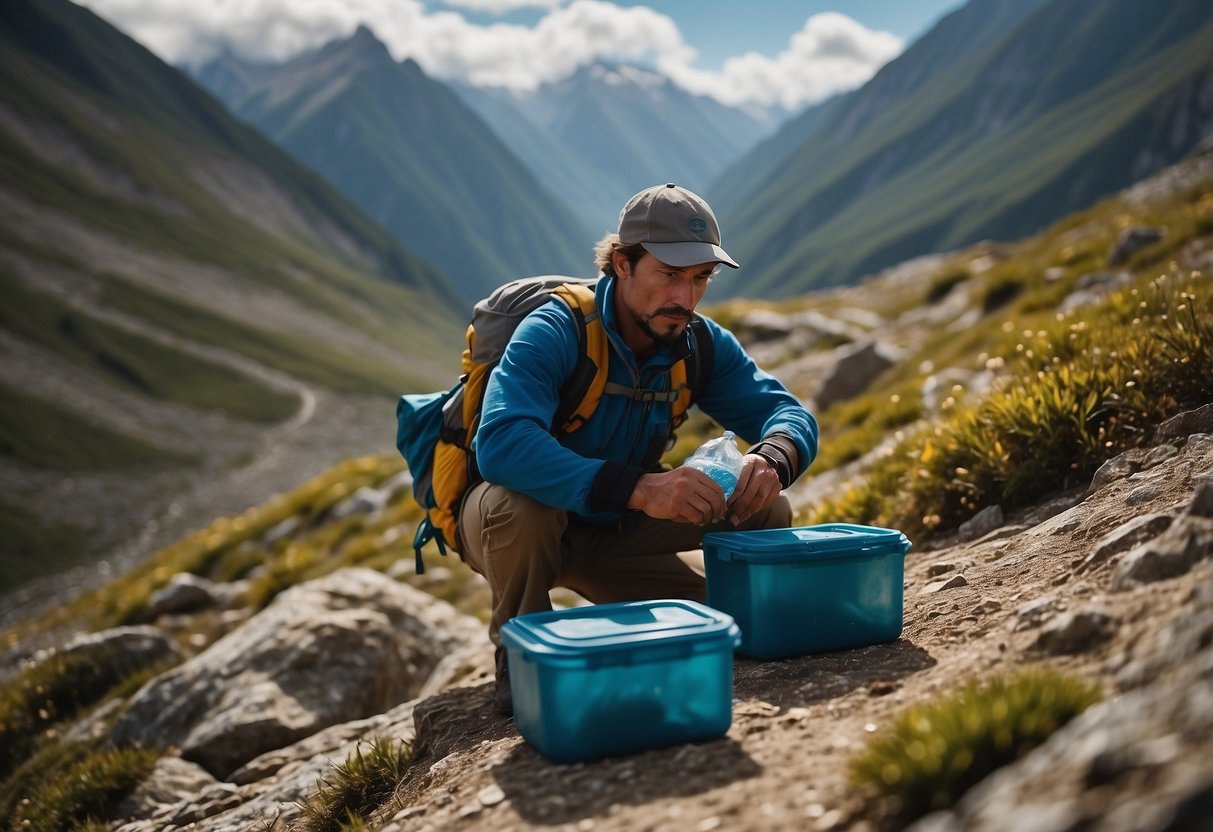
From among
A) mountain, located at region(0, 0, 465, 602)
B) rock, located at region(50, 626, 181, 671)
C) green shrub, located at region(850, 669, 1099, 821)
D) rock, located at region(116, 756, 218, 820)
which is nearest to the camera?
green shrub, located at region(850, 669, 1099, 821)

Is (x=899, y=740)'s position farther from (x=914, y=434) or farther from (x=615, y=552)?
(x=914, y=434)

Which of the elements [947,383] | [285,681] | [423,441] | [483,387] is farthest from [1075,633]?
[947,383]

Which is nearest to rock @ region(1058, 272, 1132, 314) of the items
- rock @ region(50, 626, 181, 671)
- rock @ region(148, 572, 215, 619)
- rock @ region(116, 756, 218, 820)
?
rock @ region(116, 756, 218, 820)

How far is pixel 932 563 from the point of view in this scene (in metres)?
6.93

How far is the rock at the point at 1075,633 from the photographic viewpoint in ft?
12.8

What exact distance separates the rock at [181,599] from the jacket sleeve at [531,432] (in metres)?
11.9

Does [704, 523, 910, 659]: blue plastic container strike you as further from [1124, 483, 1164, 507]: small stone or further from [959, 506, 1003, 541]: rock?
[959, 506, 1003, 541]: rock

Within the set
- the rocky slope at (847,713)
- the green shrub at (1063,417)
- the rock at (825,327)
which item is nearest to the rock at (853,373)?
the rock at (825,327)

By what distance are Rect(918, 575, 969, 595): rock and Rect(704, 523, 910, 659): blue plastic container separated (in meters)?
0.74

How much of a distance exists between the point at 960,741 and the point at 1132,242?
13.7 m

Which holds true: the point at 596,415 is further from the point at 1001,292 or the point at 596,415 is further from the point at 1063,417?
the point at 1001,292

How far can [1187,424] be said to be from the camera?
260 inches

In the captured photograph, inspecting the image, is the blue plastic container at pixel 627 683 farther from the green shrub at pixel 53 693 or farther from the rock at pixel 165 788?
the green shrub at pixel 53 693

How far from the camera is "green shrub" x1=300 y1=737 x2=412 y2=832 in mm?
5527
